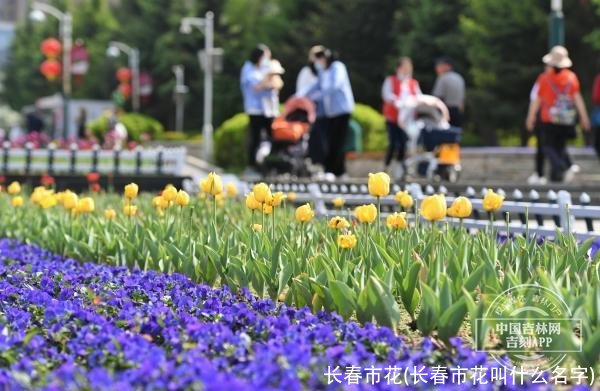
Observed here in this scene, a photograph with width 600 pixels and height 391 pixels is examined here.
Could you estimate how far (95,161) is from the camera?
24078 millimetres

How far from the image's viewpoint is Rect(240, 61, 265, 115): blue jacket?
16828 millimetres

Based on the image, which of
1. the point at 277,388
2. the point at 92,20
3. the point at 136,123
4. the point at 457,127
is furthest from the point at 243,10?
the point at 277,388

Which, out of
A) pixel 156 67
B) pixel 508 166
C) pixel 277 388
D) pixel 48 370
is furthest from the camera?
pixel 156 67

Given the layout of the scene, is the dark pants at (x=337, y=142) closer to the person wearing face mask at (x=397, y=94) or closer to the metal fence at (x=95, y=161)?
the person wearing face mask at (x=397, y=94)

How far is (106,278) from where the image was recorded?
20.2ft

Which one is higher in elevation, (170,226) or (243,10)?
(243,10)

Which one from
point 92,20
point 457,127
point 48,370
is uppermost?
point 92,20

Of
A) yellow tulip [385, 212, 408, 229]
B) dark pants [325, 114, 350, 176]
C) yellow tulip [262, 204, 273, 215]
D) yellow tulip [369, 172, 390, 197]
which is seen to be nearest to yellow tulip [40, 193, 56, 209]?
yellow tulip [262, 204, 273, 215]

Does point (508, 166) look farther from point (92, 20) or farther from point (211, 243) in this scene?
point (92, 20)

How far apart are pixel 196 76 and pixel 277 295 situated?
192 feet

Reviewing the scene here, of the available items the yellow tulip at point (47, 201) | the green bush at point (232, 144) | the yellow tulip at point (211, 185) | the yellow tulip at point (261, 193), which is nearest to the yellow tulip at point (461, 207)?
the yellow tulip at point (261, 193)

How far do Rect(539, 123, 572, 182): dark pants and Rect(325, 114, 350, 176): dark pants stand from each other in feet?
8.80

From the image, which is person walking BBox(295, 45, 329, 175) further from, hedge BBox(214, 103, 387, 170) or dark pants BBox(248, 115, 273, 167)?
hedge BBox(214, 103, 387, 170)

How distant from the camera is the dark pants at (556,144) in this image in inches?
601
